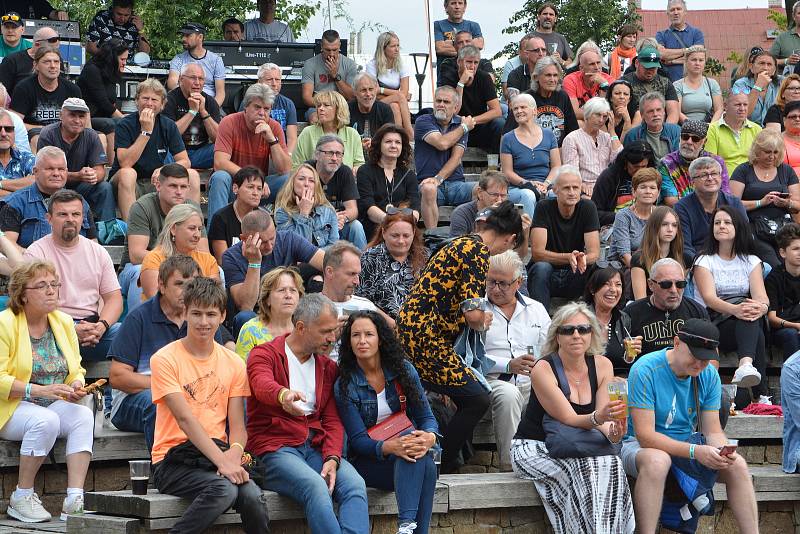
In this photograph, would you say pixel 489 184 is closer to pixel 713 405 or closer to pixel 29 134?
pixel 713 405

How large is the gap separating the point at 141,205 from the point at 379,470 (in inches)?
123

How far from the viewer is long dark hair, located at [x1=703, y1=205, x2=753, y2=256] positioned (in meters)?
9.30

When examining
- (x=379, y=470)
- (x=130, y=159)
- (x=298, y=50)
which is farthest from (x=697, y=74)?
(x=379, y=470)

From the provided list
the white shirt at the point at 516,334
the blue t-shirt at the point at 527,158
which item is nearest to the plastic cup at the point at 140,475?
the white shirt at the point at 516,334

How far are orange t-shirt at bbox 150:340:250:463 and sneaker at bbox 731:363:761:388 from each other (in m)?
3.46

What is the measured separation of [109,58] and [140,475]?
22.8 feet

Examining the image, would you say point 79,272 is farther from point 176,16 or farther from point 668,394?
point 176,16

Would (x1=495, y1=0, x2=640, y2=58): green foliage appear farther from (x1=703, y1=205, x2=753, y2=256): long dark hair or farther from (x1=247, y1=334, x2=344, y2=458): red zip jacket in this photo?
(x1=247, y1=334, x2=344, y2=458): red zip jacket

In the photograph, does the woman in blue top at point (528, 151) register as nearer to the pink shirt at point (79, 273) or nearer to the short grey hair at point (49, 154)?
the short grey hair at point (49, 154)

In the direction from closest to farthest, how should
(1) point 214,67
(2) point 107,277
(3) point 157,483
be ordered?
(3) point 157,483, (2) point 107,277, (1) point 214,67

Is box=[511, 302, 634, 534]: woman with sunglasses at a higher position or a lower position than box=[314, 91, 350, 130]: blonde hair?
lower

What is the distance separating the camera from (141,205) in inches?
354

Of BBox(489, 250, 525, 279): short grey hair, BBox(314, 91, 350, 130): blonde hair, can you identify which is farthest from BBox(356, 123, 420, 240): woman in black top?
BBox(489, 250, 525, 279): short grey hair

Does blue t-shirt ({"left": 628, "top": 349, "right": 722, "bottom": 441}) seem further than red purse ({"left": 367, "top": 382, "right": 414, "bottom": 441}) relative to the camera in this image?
Yes
